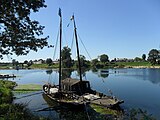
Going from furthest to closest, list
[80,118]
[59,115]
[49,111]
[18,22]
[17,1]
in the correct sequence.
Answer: [49,111]
[59,115]
[80,118]
[18,22]
[17,1]

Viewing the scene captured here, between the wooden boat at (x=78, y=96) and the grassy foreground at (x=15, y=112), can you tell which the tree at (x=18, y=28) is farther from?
the wooden boat at (x=78, y=96)

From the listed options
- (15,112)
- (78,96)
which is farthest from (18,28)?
(78,96)

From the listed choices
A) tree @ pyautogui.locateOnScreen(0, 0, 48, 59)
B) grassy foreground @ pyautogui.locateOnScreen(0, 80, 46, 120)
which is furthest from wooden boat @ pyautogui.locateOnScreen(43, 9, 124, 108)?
tree @ pyautogui.locateOnScreen(0, 0, 48, 59)

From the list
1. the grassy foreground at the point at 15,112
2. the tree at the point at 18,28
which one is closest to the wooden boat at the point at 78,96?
the grassy foreground at the point at 15,112

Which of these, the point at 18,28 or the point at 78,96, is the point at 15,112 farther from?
the point at 78,96

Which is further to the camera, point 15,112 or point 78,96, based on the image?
point 78,96

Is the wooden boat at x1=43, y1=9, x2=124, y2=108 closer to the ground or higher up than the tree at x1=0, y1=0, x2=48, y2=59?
closer to the ground

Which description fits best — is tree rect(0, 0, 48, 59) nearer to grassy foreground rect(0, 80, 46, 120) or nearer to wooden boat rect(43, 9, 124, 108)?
grassy foreground rect(0, 80, 46, 120)

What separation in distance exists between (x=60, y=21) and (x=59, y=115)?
2003 cm

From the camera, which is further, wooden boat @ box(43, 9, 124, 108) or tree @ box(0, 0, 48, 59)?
wooden boat @ box(43, 9, 124, 108)

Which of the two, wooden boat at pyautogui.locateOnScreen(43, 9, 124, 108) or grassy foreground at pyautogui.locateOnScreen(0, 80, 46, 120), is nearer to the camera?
grassy foreground at pyautogui.locateOnScreen(0, 80, 46, 120)

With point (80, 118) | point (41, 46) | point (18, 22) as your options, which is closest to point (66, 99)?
point (80, 118)

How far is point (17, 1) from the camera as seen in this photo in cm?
1622

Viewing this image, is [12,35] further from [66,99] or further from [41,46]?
[66,99]
